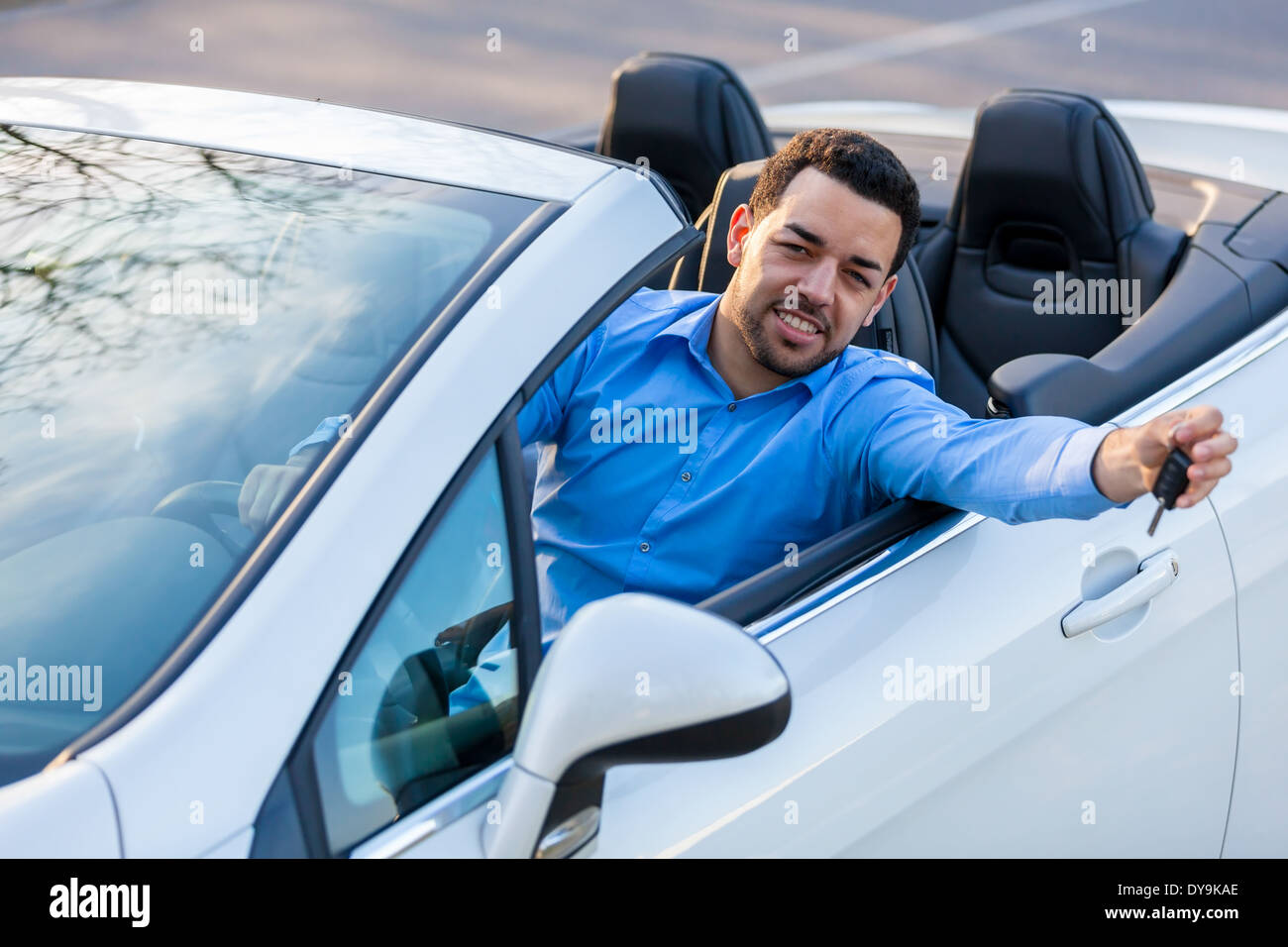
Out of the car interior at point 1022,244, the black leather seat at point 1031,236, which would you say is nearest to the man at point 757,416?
the car interior at point 1022,244

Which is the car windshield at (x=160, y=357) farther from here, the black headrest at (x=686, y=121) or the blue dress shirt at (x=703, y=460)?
the black headrest at (x=686, y=121)

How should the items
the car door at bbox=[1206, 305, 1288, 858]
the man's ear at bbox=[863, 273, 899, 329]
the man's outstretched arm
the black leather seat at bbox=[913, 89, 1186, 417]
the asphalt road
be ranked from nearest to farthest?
1. the man's outstretched arm
2. the car door at bbox=[1206, 305, 1288, 858]
3. the man's ear at bbox=[863, 273, 899, 329]
4. the black leather seat at bbox=[913, 89, 1186, 417]
5. the asphalt road

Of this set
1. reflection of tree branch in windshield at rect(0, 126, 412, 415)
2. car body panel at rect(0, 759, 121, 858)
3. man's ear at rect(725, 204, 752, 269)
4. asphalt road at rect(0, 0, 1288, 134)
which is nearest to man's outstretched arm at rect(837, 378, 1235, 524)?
man's ear at rect(725, 204, 752, 269)

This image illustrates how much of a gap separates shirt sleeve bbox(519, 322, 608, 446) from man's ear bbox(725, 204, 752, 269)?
270mm

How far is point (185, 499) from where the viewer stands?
148 centimetres

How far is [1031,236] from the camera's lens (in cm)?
337

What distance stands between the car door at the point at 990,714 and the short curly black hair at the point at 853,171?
60 cm

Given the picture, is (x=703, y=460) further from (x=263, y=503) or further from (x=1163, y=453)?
(x=263, y=503)

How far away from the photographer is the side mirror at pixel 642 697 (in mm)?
1235

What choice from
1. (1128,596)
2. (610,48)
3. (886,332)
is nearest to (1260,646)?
(1128,596)

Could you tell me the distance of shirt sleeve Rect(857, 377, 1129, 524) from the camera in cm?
176

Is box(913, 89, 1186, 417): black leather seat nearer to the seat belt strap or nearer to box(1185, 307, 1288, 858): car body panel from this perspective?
the seat belt strap

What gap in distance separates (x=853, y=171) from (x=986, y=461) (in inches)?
24.1

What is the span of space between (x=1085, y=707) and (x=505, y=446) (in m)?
0.86
